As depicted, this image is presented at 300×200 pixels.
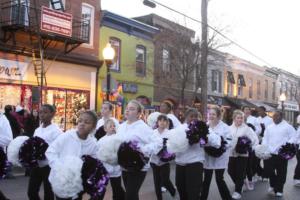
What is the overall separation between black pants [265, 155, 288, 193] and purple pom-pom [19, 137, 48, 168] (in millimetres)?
5723

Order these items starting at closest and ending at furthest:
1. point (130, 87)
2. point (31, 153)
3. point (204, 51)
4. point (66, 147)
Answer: point (66, 147) → point (31, 153) → point (204, 51) → point (130, 87)

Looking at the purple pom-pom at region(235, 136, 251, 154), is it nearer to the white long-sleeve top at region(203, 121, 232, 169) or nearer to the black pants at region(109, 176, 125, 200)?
the white long-sleeve top at region(203, 121, 232, 169)

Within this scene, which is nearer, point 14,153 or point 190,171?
point 14,153

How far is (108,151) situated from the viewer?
5.68 meters

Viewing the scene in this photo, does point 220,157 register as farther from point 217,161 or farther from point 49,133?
point 49,133

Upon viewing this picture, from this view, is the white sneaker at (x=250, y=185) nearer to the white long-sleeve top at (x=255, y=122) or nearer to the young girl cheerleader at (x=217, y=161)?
the white long-sleeve top at (x=255, y=122)

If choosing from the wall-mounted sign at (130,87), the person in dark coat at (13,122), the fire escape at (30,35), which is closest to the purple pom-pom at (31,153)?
the person in dark coat at (13,122)

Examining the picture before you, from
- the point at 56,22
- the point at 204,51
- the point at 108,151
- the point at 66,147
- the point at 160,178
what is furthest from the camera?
the point at 204,51

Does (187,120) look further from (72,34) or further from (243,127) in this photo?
(72,34)

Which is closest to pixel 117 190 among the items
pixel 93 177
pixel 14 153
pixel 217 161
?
pixel 14 153

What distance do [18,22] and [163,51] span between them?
1090 cm

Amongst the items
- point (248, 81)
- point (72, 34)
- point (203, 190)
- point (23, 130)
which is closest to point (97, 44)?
point (72, 34)

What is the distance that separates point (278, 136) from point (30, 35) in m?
11.2

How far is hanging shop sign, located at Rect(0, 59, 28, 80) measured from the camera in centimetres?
1708
